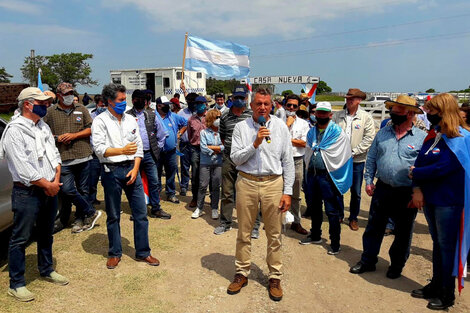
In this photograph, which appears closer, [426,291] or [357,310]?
[357,310]

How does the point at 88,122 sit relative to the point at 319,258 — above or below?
above

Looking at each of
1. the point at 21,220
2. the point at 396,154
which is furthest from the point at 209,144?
the point at 21,220

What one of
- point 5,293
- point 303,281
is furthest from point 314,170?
point 5,293

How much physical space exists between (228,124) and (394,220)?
2.56 metres

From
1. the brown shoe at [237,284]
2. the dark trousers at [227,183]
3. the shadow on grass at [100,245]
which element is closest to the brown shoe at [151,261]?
the shadow on grass at [100,245]

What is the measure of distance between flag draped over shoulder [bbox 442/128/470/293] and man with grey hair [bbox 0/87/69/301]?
157 inches

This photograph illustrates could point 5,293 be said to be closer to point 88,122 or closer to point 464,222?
point 88,122

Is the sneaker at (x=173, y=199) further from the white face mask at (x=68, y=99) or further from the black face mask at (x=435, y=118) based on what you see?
the black face mask at (x=435, y=118)

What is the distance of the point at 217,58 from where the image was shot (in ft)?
30.5

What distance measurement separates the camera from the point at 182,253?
15.7ft

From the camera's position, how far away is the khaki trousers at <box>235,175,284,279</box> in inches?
142

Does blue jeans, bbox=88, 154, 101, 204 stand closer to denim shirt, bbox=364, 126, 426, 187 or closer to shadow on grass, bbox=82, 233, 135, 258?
shadow on grass, bbox=82, 233, 135, 258

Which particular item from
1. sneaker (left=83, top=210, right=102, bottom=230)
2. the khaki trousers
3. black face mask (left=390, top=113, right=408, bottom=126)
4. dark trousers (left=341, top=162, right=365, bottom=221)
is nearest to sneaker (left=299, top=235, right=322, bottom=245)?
dark trousers (left=341, top=162, right=365, bottom=221)

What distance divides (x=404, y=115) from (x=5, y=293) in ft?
15.5
